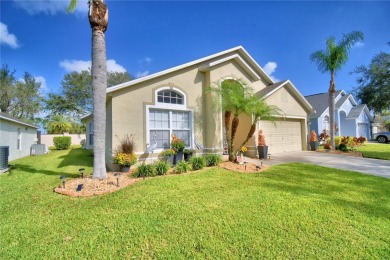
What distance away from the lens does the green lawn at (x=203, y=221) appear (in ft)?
10.2

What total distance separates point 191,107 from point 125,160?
4.73 metres

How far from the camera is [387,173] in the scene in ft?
26.1

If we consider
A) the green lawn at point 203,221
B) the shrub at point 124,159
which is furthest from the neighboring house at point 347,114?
the shrub at point 124,159

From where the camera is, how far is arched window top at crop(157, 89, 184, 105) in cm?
998

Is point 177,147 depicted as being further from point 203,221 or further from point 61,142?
point 61,142

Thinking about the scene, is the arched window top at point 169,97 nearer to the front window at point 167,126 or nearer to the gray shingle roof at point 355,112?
the front window at point 167,126

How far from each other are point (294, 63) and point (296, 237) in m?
20.5

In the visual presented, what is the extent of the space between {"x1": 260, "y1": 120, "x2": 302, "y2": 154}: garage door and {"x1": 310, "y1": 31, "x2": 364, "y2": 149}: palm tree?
271 cm

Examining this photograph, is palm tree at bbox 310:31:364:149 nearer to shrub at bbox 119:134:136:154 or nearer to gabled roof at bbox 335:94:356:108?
gabled roof at bbox 335:94:356:108

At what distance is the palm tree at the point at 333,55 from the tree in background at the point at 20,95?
38.4m

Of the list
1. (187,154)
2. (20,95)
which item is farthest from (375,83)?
(20,95)

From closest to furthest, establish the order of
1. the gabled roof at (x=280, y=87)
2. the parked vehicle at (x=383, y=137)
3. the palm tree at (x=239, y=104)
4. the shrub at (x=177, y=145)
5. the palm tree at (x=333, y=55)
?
1. the palm tree at (x=239, y=104)
2. the shrub at (x=177, y=145)
3. the gabled roof at (x=280, y=87)
4. the palm tree at (x=333, y=55)
5. the parked vehicle at (x=383, y=137)

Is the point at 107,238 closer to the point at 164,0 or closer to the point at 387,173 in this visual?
the point at 387,173

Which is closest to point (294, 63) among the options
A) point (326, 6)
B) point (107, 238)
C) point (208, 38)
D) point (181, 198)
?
point (326, 6)
